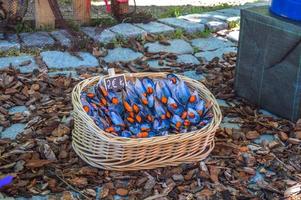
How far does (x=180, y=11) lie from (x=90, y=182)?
9.98 feet

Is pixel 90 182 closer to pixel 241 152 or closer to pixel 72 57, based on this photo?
pixel 241 152

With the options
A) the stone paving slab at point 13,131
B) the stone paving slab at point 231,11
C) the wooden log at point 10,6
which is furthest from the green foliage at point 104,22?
the stone paving slab at point 13,131

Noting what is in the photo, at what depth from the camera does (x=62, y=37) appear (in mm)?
4215

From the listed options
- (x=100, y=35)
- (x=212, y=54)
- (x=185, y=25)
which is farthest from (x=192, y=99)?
(x=185, y=25)

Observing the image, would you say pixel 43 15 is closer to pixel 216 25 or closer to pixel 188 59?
pixel 188 59

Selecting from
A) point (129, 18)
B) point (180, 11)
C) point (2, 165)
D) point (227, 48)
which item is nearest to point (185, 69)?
point (227, 48)

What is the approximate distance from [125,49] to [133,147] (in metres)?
1.87

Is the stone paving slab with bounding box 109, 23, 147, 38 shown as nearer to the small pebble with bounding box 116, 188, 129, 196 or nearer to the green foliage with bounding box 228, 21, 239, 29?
the green foliage with bounding box 228, 21, 239, 29

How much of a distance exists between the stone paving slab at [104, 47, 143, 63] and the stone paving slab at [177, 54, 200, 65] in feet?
1.03

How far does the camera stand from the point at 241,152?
9.20 ft

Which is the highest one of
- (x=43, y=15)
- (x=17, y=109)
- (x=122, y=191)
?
(x=43, y=15)

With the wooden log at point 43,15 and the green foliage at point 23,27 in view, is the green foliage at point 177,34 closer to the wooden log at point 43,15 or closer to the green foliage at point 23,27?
the wooden log at point 43,15

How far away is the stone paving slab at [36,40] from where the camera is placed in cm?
407

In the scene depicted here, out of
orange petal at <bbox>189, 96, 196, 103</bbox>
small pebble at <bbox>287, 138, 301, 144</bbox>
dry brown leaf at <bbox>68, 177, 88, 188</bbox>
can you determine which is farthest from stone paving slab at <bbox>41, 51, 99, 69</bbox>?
small pebble at <bbox>287, 138, 301, 144</bbox>
